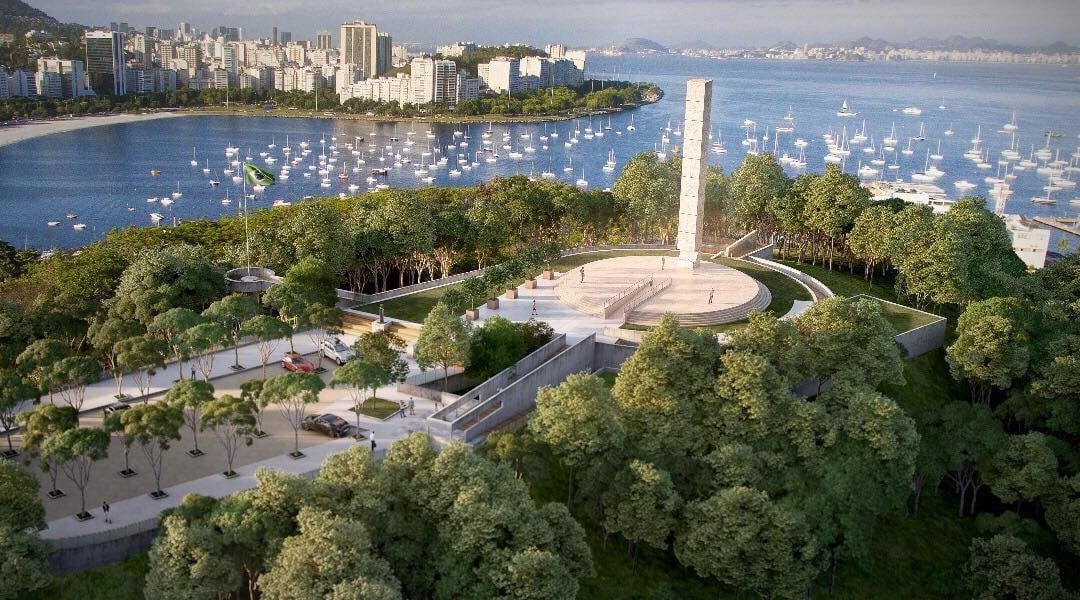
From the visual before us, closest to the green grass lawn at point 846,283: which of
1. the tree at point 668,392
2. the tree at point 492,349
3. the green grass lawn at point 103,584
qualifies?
the tree at point 668,392

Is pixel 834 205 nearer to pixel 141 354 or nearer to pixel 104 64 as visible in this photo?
pixel 141 354

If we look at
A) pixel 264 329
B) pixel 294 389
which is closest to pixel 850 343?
pixel 294 389

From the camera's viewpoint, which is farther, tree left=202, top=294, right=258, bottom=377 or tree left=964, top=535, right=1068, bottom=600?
tree left=202, top=294, right=258, bottom=377

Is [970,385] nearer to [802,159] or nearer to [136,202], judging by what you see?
[136,202]

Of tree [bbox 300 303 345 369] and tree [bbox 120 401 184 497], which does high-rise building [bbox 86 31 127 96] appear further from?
tree [bbox 120 401 184 497]

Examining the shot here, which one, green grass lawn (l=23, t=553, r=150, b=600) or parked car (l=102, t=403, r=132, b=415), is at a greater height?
parked car (l=102, t=403, r=132, b=415)

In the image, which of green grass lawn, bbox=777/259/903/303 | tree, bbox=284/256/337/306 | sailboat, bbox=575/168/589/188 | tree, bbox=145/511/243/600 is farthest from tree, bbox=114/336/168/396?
sailboat, bbox=575/168/589/188

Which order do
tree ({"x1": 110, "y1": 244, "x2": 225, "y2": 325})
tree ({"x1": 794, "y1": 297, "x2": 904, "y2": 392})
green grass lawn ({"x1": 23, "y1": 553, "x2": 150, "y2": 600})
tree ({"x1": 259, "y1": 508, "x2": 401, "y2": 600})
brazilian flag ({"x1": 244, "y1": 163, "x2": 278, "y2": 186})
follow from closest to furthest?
tree ({"x1": 259, "y1": 508, "x2": 401, "y2": 600}), green grass lawn ({"x1": 23, "y1": 553, "x2": 150, "y2": 600}), tree ({"x1": 794, "y1": 297, "x2": 904, "y2": 392}), tree ({"x1": 110, "y1": 244, "x2": 225, "y2": 325}), brazilian flag ({"x1": 244, "y1": 163, "x2": 278, "y2": 186})
